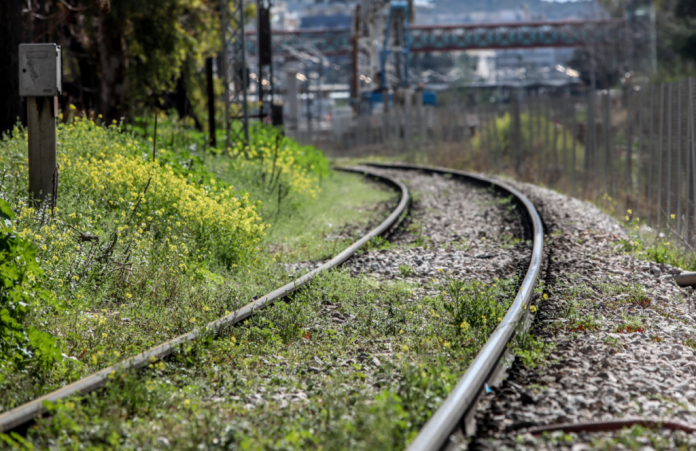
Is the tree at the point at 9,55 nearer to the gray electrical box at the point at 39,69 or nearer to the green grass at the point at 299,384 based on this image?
the gray electrical box at the point at 39,69

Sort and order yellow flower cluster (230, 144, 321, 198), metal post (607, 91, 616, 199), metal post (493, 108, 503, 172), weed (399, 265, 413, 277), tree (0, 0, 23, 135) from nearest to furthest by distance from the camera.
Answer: weed (399, 265, 413, 277) → tree (0, 0, 23, 135) → yellow flower cluster (230, 144, 321, 198) → metal post (607, 91, 616, 199) → metal post (493, 108, 503, 172)

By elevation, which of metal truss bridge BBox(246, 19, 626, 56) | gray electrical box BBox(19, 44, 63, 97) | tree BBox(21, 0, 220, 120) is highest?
metal truss bridge BBox(246, 19, 626, 56)

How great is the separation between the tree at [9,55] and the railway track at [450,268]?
6139 mm

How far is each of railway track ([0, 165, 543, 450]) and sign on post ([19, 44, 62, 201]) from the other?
10.4 ft

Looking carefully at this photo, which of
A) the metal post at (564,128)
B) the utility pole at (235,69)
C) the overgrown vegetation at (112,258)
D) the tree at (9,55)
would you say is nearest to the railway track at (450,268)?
the overgrown vegetation at (112,258)

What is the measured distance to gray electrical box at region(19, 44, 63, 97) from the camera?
7738 mm

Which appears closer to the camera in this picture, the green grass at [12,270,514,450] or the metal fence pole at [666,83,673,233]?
the green grass at [12,270,514,450]

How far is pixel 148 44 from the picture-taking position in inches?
747

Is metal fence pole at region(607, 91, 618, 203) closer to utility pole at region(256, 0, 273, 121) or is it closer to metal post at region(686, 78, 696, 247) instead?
metal post at region(686, 78, 696, 247)

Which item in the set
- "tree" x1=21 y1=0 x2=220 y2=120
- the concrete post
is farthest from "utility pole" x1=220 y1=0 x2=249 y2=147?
the concrete post

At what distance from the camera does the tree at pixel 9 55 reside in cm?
1148

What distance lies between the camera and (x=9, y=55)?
1152 centimetres

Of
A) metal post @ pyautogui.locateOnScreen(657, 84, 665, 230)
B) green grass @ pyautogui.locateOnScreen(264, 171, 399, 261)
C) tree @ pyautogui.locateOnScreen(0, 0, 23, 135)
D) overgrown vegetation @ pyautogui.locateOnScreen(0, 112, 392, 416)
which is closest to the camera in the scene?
overgrown vegetation @ pyautogui.locateOnScreen(0, 112, 392, 416)

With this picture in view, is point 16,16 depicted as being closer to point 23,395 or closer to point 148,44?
point 148,44
